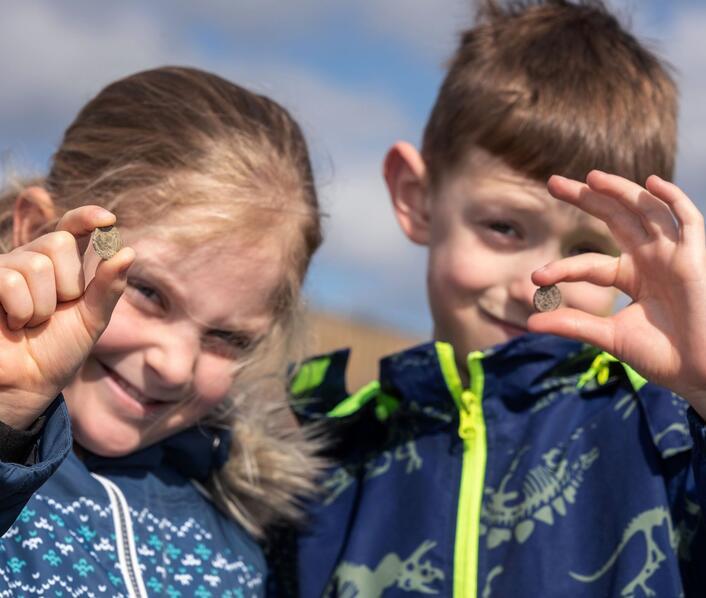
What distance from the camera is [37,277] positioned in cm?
199

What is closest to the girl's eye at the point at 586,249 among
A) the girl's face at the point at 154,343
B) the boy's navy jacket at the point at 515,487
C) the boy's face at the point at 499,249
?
the boy's face at the point at 499,249

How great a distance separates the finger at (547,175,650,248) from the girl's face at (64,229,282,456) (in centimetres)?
86

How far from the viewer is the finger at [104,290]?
2.00 m

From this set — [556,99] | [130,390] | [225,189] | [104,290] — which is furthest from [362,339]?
[104,290]

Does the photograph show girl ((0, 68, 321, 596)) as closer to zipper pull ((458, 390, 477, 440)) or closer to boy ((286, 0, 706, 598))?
boy ((286, 0, 706, 598))

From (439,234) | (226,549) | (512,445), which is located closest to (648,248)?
(512,445)

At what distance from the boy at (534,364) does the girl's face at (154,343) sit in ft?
1.75

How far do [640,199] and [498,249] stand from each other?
2.44 feet

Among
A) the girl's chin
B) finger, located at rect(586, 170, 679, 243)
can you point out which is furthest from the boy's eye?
finger, located at rect(586, 170, 679, 243)

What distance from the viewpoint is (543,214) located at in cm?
296

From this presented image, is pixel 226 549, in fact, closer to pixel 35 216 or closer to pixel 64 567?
pixel 64 567

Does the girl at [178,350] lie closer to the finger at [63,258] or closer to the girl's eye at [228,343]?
the girl's eye at [228,343]

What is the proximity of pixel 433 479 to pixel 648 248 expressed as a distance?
2.90 feet

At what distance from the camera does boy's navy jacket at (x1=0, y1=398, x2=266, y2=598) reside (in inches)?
91.0
